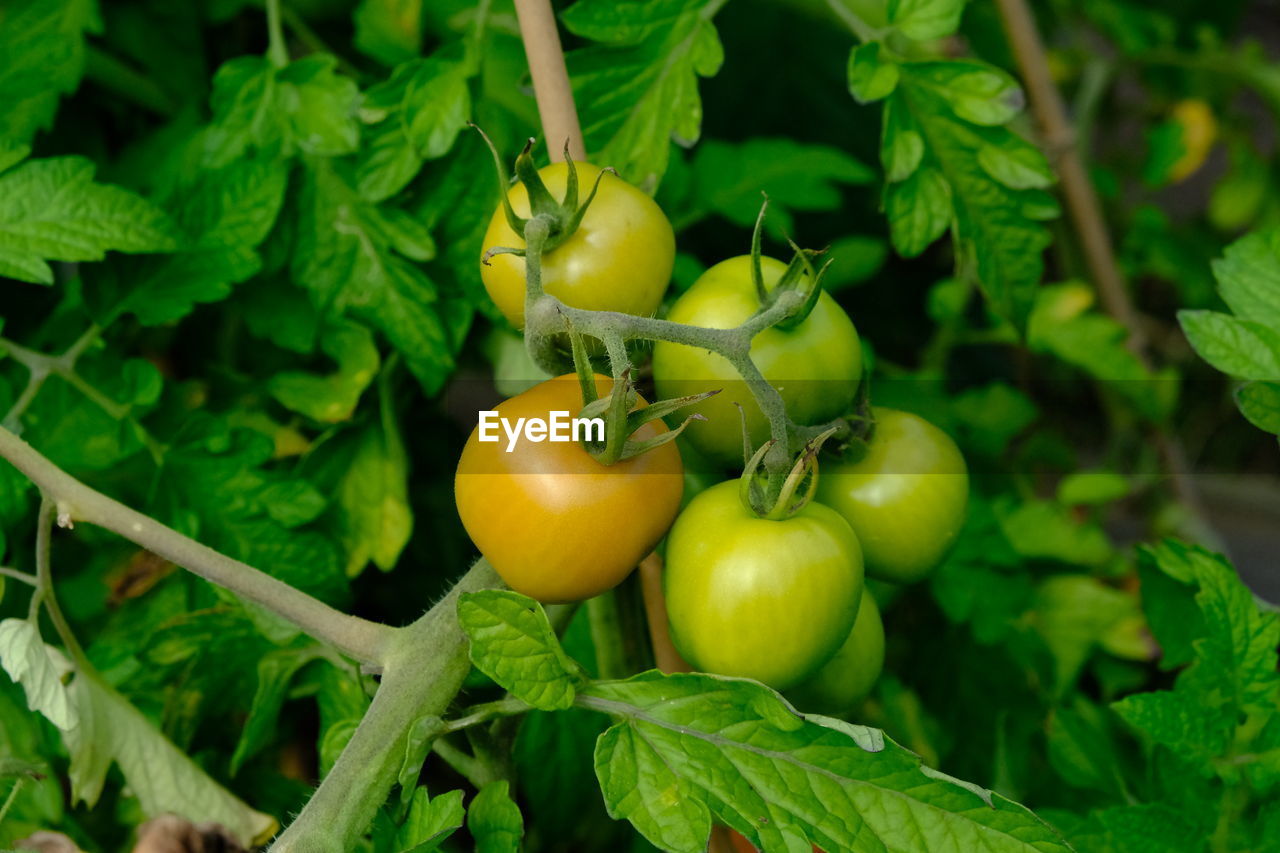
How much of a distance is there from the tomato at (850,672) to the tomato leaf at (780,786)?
95mm

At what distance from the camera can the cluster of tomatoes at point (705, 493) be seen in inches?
18.4

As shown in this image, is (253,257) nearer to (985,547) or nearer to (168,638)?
(168,638)

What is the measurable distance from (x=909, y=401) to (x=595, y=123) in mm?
395

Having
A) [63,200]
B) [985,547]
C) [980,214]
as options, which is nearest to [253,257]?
[63,200]

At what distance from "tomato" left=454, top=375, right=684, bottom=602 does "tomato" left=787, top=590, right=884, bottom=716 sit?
0.46 feet

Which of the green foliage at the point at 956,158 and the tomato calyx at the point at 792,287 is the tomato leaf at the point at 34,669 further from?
the green foliage at the point at 956,158

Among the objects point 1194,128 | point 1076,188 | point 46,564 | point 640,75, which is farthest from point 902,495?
point 1194,128

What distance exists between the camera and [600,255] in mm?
495

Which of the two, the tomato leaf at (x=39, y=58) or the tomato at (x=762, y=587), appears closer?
the tomato at (x=762, y=587)

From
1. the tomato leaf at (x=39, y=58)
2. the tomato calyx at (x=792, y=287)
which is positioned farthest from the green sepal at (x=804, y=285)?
the tomato leaf at (x=39, y=58)

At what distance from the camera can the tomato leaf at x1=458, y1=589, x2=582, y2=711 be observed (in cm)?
47

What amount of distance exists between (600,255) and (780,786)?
252 millimetres

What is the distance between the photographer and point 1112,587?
3.48 ft

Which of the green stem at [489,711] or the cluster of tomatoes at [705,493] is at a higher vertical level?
the cluster of tomatoes at [705,493]
